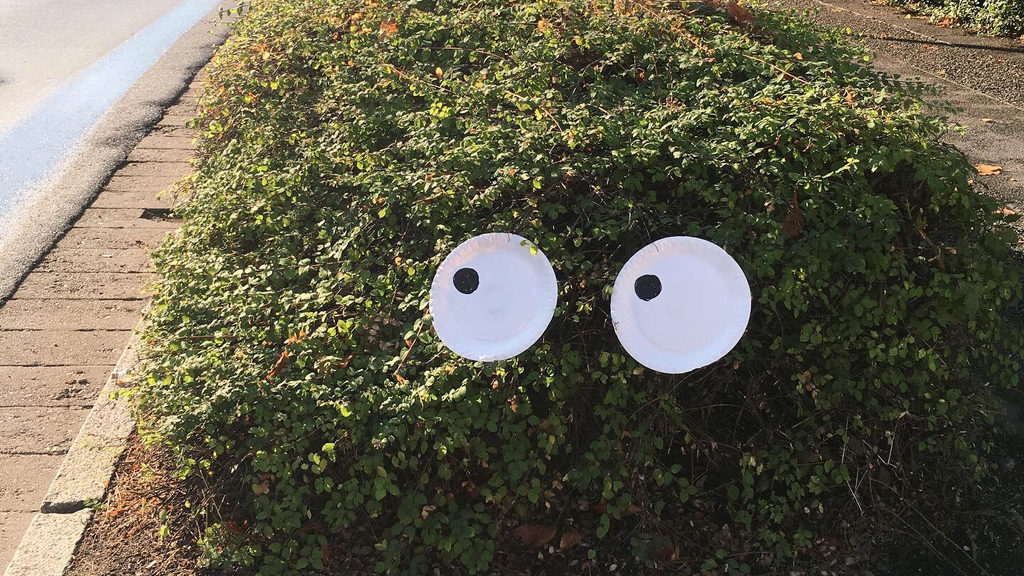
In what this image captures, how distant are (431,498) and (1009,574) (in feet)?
6.97

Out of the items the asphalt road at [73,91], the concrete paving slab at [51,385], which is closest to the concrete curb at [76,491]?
the concrete paving slab at [51,385]

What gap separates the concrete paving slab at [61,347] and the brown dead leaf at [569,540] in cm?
275

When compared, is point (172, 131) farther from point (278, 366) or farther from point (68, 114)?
point (278, 366)

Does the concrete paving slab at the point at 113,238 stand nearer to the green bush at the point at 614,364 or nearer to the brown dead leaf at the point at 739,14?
the green bush at the point at 614,364

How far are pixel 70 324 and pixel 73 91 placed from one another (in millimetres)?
4608

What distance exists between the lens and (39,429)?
13.4 ft

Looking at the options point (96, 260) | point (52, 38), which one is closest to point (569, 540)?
point (96, 260)

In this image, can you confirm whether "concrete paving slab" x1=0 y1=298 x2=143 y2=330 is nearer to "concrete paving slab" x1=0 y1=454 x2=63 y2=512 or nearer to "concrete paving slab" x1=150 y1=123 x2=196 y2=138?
"concrete paving slab" x1=0 y1=454 x2=63 y2=512

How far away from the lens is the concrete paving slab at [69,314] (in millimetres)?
4863

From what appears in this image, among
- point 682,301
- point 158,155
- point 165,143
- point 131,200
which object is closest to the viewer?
point 682,301

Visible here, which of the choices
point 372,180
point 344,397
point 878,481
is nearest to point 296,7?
point 372,180

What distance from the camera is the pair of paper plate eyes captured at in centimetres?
274

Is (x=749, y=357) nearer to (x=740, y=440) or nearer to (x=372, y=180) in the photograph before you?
(x=740, y=440)

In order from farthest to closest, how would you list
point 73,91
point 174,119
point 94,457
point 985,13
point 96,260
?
point 985,13 → point 73,91 → point 174,119 → point 96,260 → point 94,457
